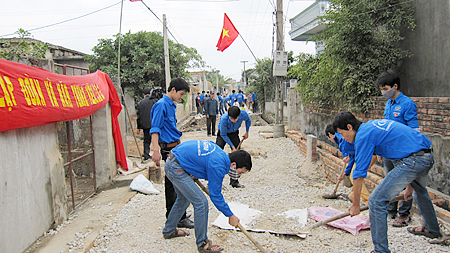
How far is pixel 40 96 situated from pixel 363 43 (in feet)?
18.5

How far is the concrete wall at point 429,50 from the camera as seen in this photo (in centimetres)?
562

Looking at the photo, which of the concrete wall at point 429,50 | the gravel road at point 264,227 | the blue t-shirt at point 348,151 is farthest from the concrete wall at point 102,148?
the concrete wall at point 429,50

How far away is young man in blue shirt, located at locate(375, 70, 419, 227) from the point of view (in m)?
3.54

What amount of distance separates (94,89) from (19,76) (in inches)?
75.9

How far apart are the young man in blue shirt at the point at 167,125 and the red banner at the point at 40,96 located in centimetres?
118

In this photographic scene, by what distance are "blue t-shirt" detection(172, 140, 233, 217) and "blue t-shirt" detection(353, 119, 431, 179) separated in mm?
1188

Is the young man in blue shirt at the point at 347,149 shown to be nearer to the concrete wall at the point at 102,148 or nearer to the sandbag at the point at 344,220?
the sandbag at the point at 344,220

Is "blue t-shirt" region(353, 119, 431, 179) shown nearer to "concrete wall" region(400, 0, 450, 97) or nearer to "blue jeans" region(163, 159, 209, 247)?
"blue jeans" region(163, 159, 209, 247)

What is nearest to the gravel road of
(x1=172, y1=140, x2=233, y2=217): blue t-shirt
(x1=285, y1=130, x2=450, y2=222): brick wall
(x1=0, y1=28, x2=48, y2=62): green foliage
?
(x1=285, y1=130, x2=450, y2=222): brick wall

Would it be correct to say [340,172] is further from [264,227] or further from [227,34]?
[227,34]

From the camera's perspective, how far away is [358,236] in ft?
11.2

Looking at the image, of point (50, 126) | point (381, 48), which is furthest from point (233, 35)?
point (50, 126)

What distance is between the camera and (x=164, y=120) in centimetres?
383

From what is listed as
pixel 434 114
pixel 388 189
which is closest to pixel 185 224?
pixel 388 189
